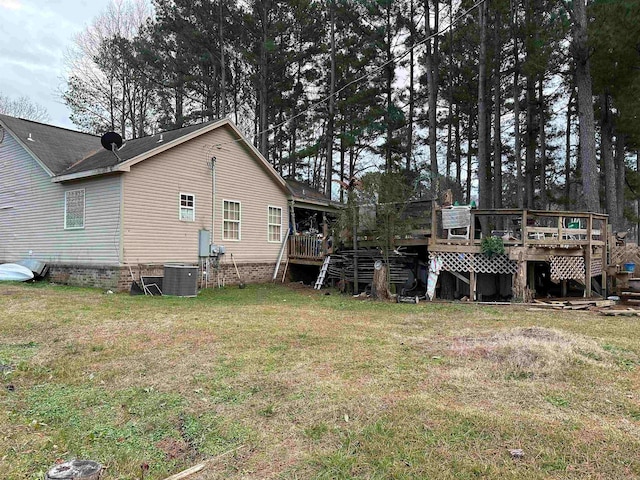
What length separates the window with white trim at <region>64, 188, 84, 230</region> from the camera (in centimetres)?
1216

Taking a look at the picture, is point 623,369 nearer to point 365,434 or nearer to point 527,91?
point 365,434

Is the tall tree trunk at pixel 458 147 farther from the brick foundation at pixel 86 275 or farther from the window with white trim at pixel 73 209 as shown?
the brick foundation at pixel 86 275

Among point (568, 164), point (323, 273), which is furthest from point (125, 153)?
point (568, 164)

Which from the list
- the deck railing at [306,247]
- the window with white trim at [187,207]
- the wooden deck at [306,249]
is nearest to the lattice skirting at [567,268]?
the wooden deck at [306,249]

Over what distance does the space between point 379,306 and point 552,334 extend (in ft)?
14.0

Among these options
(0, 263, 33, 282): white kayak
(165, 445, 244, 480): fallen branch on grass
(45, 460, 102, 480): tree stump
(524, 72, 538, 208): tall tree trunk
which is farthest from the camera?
(524, 72, 538, 208): tall tree trunk

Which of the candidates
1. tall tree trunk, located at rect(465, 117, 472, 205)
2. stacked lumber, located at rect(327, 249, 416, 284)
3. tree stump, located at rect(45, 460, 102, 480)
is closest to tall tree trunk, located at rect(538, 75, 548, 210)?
tall tree trunk, located at rect(465, 117, 472, 205)

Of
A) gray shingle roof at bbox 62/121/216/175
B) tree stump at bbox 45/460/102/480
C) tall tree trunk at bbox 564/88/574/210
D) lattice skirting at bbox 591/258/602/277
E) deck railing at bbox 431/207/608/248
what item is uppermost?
tall tree trunk at bbox 564/88/574/210

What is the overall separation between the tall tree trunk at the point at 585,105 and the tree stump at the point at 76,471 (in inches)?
556

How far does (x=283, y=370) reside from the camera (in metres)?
4.30

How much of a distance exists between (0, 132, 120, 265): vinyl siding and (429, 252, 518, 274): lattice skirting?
8375 millimetres

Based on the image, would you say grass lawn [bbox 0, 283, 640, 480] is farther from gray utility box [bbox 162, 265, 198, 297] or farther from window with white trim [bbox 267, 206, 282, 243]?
window with white trim [bbox 267, 206, 282, 243]

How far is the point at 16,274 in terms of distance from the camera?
12.6 m

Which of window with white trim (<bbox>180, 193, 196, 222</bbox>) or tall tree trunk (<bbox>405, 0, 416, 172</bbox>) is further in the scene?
tall tree trunk (<bbox>405, 0, 416, 172</bbox>)
